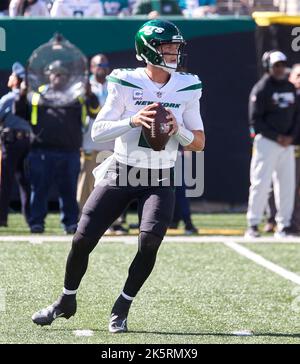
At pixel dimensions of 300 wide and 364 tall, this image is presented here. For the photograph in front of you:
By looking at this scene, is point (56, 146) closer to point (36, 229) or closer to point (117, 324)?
point (36, 229)

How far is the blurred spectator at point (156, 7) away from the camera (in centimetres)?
1422

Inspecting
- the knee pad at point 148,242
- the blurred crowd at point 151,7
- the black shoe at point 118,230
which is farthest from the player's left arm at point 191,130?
the blurred crowd at point 151,7

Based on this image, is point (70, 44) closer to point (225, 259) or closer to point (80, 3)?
point (80, 3)

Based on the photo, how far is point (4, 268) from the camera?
30.5 ft

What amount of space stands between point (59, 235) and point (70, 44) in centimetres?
234

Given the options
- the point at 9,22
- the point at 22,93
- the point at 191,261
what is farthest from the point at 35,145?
the point at 191,261

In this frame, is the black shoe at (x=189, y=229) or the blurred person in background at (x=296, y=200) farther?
the blurred person in background at (x=296, y=200)

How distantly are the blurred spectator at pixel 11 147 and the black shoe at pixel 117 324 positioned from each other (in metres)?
5.62

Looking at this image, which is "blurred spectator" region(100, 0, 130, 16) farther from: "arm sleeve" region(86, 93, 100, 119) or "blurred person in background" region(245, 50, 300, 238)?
"blurred person in background" region(245, 50, 300, 238)

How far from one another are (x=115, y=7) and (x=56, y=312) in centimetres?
853

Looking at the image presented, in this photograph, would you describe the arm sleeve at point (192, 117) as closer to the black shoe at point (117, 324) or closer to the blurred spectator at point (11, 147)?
the black shoe at point (117, 324)

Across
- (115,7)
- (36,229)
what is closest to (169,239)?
(36,229)

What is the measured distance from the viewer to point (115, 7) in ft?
48.3

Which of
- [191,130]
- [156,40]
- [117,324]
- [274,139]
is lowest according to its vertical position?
[117,324]
